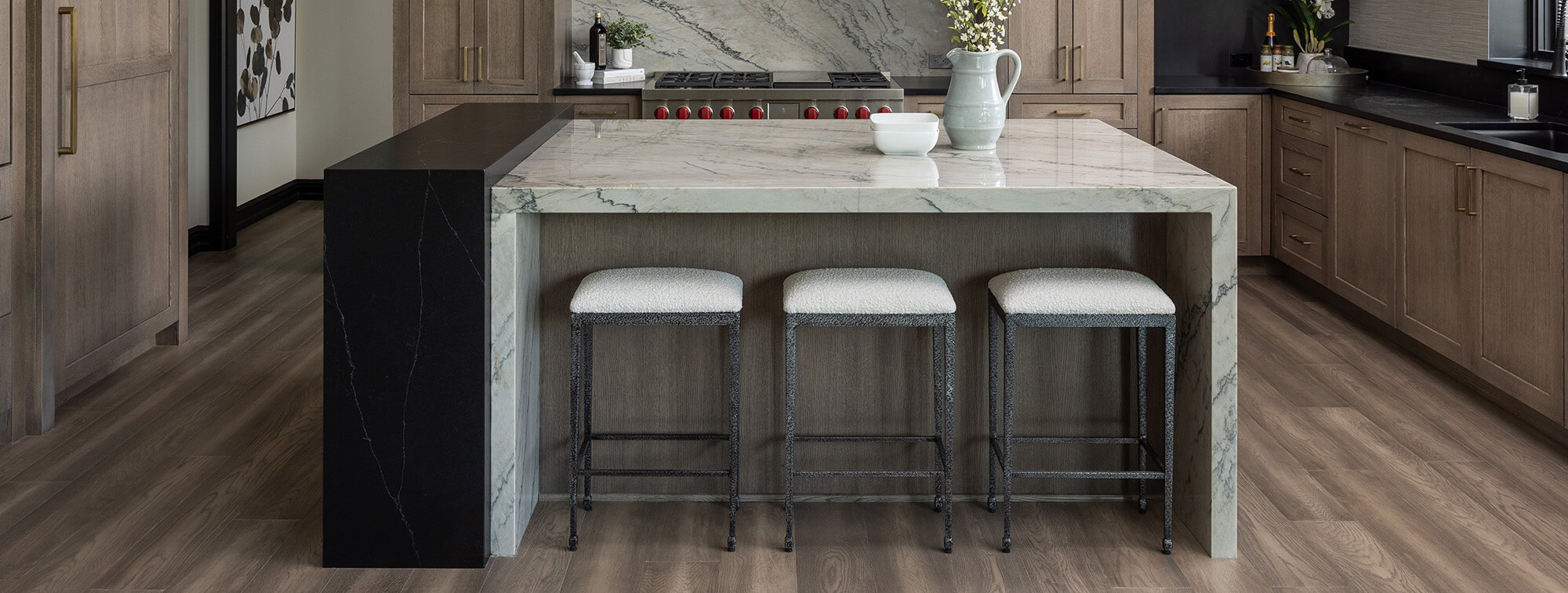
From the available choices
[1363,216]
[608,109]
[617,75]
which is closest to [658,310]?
[608,109]

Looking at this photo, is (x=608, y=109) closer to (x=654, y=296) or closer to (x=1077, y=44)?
(x=1077, y=44)

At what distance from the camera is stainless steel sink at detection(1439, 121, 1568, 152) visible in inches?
168

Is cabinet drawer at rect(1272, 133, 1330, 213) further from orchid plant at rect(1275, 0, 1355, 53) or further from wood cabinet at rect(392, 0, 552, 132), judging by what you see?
wood cabinet at rect(392, 0, 552, 132)

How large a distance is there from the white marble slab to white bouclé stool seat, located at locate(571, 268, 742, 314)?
163 millimetres

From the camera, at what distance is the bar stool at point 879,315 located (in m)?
2.69

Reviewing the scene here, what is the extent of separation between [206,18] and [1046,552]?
5.38 metres

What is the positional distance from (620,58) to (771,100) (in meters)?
0.95

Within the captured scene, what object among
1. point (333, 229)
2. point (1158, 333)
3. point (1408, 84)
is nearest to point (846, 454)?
point (1158, 333)

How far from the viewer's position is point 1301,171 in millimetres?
5516

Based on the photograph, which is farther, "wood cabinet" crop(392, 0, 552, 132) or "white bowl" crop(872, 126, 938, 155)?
"wood cabinet" crop(392, 0, 552, 132)

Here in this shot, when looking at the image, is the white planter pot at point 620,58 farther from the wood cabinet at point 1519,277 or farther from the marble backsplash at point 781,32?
the wood cabinet at point 1519,277

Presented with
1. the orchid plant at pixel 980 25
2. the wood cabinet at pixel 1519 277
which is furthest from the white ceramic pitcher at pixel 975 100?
the wood cabinet at pixel 1519 277


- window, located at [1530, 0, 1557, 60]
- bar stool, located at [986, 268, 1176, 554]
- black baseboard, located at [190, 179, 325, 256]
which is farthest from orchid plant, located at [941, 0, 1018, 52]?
black baseboard, located at [190, 179, 325, 256]

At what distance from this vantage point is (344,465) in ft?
8.73
